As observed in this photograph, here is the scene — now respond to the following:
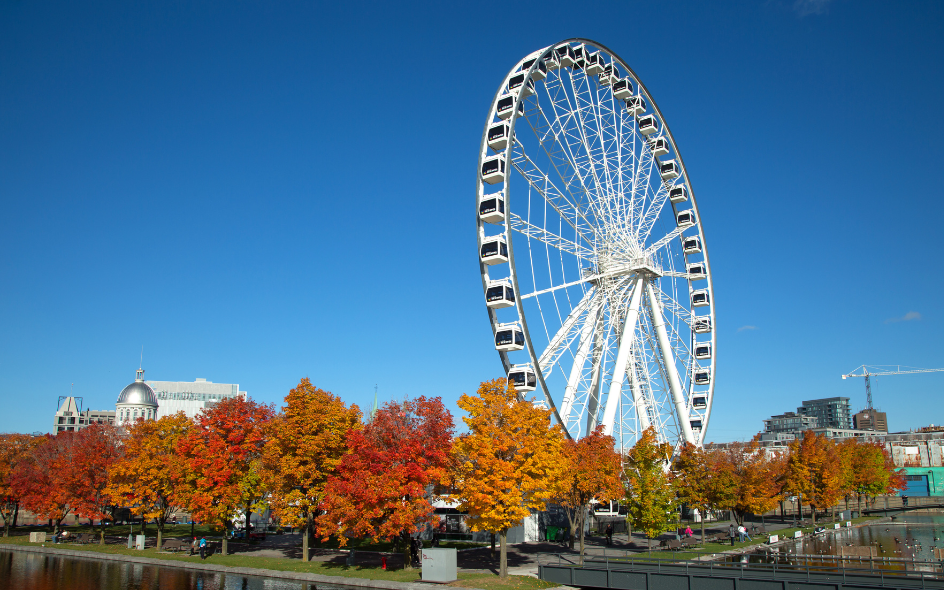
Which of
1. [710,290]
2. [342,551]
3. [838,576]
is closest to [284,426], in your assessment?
[342,551]

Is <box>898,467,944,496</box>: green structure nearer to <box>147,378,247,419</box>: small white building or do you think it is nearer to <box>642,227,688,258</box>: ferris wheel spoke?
<box>642,227,688,258</box>: ferris wheel spoke

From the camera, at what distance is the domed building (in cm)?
12912

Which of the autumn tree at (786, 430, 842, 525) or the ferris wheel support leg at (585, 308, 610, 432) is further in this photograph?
the autumn tree at (786, 430, 842, 525)

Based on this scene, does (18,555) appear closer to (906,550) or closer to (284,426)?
(284,426)

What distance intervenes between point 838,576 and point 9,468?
6010cm

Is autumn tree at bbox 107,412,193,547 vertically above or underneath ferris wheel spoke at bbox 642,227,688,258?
underneath

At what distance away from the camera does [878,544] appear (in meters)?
41.2

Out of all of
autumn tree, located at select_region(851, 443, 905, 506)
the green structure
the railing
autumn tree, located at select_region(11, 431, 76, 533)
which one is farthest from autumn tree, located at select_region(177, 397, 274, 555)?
the green structure

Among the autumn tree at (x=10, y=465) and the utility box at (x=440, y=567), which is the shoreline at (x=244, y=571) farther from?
the autumn tree at (x=10, y=465)

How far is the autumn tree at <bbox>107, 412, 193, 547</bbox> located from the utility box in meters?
20.1

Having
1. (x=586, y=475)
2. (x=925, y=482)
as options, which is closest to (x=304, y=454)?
(x=586, y=475)

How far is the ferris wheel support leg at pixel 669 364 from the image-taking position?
48.0m

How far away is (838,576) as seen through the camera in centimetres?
2325

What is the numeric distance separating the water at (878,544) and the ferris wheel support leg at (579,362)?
11.6 m
